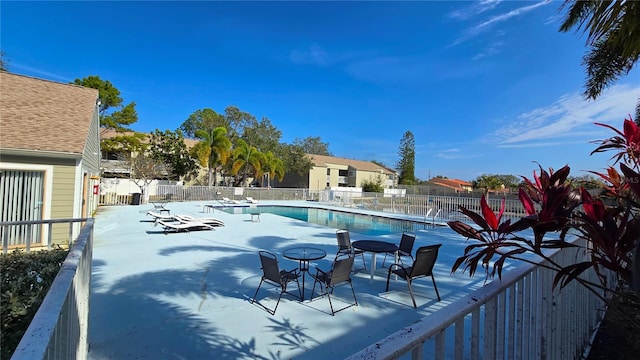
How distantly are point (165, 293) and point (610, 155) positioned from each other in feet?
17.8

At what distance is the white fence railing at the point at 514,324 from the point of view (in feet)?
3.25

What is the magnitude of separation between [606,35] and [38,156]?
12.1 metres

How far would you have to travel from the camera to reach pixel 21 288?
2812mm

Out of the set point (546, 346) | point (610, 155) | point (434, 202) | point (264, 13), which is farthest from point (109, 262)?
point (434, 202)

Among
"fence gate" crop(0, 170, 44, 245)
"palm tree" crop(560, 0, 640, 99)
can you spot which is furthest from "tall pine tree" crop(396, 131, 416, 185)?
"fence gate" crop(0, 170, 44, 245)

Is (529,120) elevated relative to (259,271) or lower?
elevated

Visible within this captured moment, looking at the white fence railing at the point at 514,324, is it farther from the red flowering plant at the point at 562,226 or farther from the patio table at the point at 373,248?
the patio table at the point at 373,248

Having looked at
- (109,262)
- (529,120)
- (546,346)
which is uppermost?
(529,120)

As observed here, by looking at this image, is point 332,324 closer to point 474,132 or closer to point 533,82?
point 533,82

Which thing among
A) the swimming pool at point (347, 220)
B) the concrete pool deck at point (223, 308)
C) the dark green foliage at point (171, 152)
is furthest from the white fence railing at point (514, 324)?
the dark green foliage at point (171, 152)

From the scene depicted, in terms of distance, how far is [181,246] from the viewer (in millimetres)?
7684

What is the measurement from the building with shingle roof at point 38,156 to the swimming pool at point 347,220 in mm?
9535

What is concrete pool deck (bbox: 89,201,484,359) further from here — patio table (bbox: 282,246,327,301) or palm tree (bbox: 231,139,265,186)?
palm tree (bbox: 231,139,265,186)

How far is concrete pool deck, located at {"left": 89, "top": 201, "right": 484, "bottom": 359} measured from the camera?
10.2 feet
